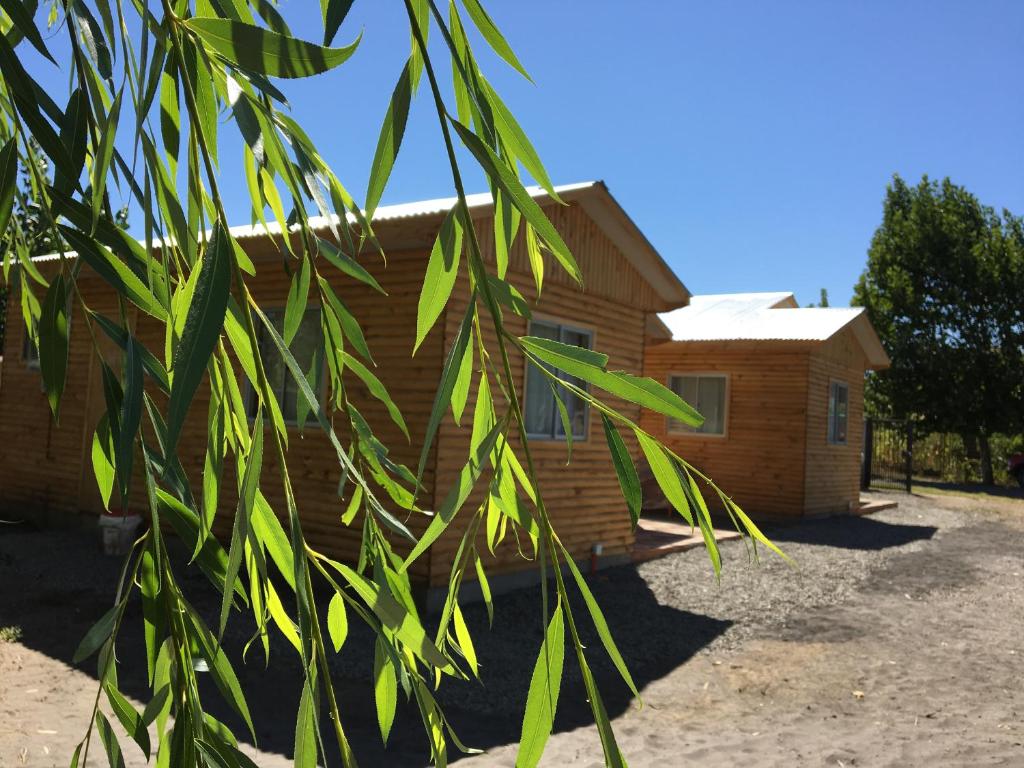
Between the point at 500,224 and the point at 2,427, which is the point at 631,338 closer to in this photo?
the point at 2,427

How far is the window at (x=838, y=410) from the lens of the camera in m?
16.8

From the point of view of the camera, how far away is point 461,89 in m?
1.37

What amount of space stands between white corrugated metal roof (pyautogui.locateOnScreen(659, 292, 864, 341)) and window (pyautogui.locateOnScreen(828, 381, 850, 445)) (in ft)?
4.50

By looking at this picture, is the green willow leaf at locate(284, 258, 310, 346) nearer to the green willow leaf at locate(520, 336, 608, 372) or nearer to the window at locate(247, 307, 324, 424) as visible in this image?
the green willow leaf at locate(520, 336, 608, 372)

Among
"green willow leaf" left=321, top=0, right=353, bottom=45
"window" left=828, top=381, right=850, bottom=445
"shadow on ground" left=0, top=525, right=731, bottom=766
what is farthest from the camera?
"window" left=828, top=381, right=850, bottom=445

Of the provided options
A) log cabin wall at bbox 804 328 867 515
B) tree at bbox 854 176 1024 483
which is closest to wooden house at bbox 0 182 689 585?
log cabin wall at bbox 804 328 867 515

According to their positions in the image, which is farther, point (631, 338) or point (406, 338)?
point (631, 338)

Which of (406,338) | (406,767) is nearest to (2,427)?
(406,338)

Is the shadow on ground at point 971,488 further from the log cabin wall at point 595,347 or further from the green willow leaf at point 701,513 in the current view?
the green willow leaf at point 701,513

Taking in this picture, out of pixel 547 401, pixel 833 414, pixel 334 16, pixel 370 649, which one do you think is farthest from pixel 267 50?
pixel 833 414

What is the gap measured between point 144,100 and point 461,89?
18.4 inches

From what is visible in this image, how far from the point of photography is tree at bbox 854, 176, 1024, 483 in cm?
2877

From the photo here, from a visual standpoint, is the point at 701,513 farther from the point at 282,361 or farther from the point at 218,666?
the point at 282,361

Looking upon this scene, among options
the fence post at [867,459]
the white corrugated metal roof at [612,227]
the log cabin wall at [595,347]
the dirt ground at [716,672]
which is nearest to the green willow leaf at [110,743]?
the dirt ground at [716,672]
